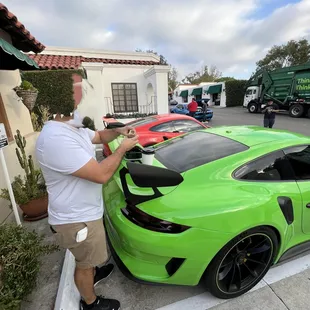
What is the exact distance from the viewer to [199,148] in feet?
7.11

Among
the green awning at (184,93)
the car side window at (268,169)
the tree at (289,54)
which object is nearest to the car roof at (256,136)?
the car side window at (268,169)

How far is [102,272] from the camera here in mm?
2051

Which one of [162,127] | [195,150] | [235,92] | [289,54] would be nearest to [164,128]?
[162,127]

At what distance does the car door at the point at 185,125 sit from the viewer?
537cm

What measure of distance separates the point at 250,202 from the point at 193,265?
0.65 meters

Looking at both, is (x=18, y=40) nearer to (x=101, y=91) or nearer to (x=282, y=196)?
(x=282, y=196)

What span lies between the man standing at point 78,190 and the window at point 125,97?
951 centimetres

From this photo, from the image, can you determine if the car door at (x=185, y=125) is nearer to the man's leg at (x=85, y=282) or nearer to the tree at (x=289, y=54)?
the man's leg at (x=85, y=282)

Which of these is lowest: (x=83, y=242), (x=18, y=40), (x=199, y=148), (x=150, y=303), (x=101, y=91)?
(x=150, y=303)

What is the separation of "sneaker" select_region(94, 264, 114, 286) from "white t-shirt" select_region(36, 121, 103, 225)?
2.87ft

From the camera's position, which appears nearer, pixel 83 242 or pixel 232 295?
pixel 83 242

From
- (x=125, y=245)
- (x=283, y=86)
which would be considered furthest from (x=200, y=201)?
(x=283, y=86)

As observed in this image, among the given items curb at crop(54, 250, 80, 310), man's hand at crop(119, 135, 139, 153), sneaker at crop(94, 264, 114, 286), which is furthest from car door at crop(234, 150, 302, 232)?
curb at crop(54, 250, 80, 310)

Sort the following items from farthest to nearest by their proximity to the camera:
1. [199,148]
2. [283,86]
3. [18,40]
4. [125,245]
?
[283,86], [18,40], [199,148], [125,245]
